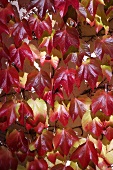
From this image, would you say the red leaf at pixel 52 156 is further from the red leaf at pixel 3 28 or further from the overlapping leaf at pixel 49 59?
the red leaf at pixel 3 28

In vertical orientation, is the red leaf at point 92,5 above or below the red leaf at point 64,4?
below

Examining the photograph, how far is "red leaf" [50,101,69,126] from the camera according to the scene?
5.30 feet

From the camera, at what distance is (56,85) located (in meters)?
1.54

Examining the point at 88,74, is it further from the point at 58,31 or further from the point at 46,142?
the point at 46,142

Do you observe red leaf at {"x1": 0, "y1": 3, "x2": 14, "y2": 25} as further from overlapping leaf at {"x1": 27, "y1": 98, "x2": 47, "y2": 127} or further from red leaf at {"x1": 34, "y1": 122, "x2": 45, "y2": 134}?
red leaf at {"x1": 34, "y1": 122, "x2": 45, "y2": 134}

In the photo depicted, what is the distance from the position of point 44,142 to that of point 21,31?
61 centimetres

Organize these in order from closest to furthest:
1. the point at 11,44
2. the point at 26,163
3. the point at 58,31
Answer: the point at 58,31 < the point at 11,44 < the point at 26,163

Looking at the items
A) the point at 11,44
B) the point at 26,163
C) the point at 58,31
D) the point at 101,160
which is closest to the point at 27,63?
the point at 11,44

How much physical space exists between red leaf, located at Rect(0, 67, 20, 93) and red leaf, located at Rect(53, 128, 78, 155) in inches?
14.1

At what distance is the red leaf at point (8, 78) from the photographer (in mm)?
1528

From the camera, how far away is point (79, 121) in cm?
179

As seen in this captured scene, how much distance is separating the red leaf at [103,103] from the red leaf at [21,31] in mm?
469

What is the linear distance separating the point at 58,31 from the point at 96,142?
659 mm

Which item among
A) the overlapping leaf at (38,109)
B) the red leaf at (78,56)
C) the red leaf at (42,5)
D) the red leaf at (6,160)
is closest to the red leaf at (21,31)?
the red leaf at (42,5)
